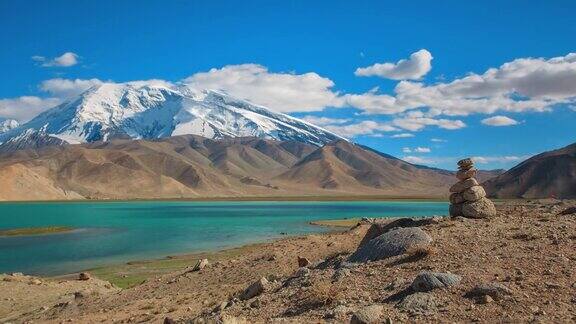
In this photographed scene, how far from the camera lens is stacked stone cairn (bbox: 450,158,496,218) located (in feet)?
71.7

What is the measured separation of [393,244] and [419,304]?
15.3 feet

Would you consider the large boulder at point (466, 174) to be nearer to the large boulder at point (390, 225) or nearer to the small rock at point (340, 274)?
the large boulder at point (390, 225)

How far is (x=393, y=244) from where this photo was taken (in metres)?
17.2

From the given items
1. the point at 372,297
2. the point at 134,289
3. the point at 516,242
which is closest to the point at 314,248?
the point at 134,289

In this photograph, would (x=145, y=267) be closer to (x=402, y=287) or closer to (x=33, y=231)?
(x=402, y=287)

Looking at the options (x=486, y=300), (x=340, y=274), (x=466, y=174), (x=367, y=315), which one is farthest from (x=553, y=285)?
(x=466, y=174)

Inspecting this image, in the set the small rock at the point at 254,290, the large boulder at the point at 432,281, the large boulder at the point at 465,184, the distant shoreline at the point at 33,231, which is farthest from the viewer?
the distant shoreline at the point at 33,231

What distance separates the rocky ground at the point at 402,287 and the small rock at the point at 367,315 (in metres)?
0.03

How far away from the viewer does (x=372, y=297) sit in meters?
13.9

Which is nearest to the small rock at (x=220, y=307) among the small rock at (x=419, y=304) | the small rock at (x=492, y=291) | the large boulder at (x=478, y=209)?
the small rock at (x=419, y=304)

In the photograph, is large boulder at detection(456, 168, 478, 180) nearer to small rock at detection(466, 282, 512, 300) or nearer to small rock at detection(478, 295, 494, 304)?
small rock at detection(466, 282, 512, 300)

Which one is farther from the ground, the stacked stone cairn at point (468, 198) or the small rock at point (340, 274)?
the stacked stone cairn at point (468, 198)

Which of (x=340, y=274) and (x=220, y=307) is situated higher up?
(x=340, y=274)

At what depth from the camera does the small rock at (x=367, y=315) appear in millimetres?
11727
